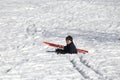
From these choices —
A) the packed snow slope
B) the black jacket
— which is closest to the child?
the black jacket

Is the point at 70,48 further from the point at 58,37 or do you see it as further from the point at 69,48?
the point at 58,37

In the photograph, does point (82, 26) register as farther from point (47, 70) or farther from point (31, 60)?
point (47, 70)

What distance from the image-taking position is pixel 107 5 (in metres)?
26.5

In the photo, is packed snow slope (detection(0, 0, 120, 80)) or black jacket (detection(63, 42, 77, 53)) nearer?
packed snow slope (detection(0, 0, 120, 80))

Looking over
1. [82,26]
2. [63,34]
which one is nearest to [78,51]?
[63,34]

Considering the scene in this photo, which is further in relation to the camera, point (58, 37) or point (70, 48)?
point (58, 37)

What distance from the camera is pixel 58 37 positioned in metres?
15.5

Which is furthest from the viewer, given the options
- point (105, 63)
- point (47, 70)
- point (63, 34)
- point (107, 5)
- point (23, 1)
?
point (23, 1)

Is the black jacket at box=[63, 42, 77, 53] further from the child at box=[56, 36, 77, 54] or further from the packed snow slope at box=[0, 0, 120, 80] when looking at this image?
the packed snow slope at box=[0, 0, 120, 80]

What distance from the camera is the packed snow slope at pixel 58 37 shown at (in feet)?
30.5

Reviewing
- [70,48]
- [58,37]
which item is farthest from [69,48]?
[58,37]

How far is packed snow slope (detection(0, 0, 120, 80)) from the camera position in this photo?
9281mm

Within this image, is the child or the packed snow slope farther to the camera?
the child

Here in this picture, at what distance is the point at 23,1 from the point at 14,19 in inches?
314
